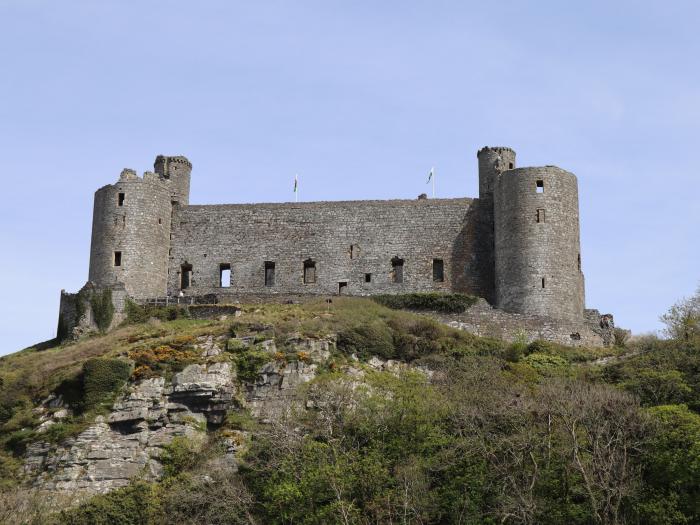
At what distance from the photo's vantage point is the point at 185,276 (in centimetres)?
6925

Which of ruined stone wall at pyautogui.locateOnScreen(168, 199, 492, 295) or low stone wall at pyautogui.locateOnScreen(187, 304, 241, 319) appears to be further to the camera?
ruined stone wall at pyautogui.locateOnScreen(168, 199, 492, 295)

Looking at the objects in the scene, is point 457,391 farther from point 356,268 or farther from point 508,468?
point 356,268

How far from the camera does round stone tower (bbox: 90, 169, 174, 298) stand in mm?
67000

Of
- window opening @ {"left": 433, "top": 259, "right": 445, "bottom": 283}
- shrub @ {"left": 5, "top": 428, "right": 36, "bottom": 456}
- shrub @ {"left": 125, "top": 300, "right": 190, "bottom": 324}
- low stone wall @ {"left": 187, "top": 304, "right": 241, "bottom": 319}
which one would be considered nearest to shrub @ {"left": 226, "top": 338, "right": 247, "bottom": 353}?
low stone wall @ {"left": 187, "top": 304, "right": 241, "bottom": 319}

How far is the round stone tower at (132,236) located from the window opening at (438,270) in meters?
14.8

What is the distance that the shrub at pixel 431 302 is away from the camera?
63253 millimetres

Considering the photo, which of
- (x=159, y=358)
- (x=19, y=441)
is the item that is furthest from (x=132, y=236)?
(x=19, y=441)

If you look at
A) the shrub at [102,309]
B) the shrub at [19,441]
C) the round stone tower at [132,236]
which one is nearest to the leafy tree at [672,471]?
the shrub at [19,441]

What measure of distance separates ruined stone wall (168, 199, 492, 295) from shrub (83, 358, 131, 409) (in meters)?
14.1

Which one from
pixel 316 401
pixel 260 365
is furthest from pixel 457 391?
pixel 260 365

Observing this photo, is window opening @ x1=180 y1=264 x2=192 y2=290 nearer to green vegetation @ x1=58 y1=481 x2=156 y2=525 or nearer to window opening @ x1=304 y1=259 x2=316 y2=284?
window opening @ x1=304 y1=259 x2=316 y2=284

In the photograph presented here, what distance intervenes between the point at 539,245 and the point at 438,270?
6105mm

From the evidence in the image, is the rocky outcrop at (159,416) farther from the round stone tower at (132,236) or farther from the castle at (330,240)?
the round stone tower at (132,236)

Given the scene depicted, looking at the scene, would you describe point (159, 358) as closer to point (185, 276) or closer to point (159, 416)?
point (159, 416)
